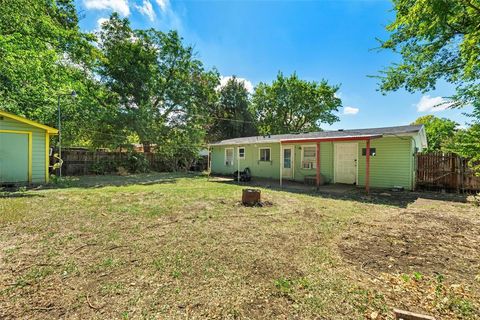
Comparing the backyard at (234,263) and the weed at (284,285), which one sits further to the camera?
the weed at (284,285)

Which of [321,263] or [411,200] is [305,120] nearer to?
[411,200]

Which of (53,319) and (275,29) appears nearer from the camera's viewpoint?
(53,319)

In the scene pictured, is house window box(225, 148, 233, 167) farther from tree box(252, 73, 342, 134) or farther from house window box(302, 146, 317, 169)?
tree box(252, 73, 342, 134)

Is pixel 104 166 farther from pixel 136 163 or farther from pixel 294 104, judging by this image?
pixel 294 104

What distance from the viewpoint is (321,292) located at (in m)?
2.40

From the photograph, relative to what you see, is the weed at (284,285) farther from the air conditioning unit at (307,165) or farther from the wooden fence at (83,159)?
the wooden fence at (83,159)

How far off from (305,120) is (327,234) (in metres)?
25.4

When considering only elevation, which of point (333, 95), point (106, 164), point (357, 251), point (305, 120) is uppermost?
point (333, 95)

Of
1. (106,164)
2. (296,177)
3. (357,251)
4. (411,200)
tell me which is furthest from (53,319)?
(106,164)

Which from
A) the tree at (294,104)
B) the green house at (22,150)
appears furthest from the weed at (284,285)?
the tree at (294,104)

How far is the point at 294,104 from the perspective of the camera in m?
27.2

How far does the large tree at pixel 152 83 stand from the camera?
17.0 m

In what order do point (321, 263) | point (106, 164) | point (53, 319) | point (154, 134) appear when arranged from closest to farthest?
point (53, 319), point (321, 263), point (106, 164), point (154, 134)

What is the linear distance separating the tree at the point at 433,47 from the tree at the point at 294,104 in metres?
19.2
